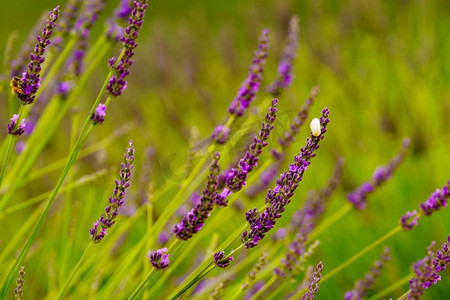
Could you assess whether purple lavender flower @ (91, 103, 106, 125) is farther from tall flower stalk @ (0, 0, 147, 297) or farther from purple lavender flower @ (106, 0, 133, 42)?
purple lavender flower @ (106, 0, 133, 42)

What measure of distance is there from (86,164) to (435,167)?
157 cm

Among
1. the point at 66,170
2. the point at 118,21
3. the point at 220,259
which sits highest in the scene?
the point at 118,21

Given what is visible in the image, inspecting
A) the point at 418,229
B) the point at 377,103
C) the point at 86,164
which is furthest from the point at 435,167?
the point at 86,164

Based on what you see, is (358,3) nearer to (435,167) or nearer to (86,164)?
(435,167)

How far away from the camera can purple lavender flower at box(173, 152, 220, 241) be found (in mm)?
699

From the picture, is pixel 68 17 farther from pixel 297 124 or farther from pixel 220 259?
pixel 220 259

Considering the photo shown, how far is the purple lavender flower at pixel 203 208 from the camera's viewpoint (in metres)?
0.70

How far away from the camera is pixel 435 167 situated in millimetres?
1807

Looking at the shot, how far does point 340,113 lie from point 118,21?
1.58 meters

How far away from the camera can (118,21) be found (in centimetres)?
120

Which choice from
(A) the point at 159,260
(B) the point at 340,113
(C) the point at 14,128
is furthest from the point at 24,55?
(B) the point at 340,113

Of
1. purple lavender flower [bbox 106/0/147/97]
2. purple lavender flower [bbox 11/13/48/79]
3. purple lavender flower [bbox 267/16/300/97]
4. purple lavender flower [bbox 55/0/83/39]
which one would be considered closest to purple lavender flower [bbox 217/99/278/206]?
purple lavender flower [bbox 106/0/147/97]

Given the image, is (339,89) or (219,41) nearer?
(339,89)

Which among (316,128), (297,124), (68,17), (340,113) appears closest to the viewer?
(316,128)
